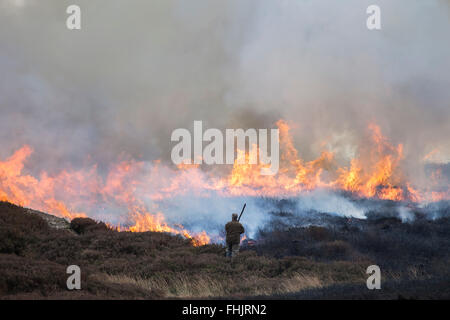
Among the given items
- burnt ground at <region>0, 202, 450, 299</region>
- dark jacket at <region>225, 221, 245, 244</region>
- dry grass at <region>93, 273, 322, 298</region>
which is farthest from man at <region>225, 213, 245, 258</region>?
dry grass at <region>93, 273, 322, 298</region>

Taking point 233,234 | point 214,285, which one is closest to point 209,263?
point 233,234

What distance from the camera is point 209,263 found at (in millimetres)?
20359

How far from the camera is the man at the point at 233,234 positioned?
21.4m

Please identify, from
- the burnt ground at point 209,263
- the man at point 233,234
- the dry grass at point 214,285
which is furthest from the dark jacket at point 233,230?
the dry grass at point 214,285

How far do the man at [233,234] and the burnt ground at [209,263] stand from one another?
68cm

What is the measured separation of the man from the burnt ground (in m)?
0.68

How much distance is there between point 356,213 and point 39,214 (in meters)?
33.6

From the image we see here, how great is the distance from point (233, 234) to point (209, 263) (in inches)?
78.9

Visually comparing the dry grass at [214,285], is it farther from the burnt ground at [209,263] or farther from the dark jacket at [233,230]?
the dark jacket at [233,230]

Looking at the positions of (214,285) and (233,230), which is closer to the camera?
(214,285)

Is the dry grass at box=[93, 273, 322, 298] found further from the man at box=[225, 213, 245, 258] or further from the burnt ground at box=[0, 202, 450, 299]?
the man at box=[225, 213, 245, 258]

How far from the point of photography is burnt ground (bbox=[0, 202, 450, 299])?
12.4m

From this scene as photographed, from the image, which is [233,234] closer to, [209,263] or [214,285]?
[209,263]
